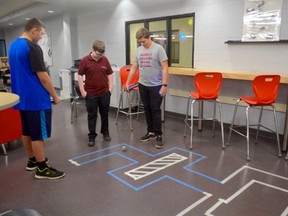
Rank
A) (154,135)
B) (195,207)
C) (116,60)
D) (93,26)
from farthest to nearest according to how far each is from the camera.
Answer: (93,26)
(116,60)
(154,135)
(195,207)

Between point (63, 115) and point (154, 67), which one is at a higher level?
point (154, 67)

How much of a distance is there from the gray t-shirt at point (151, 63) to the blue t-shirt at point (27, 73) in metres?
1.48

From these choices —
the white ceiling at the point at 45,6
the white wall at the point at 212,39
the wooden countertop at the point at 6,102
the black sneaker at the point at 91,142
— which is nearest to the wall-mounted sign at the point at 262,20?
the white wall at the point at 212,39

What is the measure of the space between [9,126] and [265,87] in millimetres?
3463

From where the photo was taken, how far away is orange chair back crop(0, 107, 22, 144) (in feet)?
11.1

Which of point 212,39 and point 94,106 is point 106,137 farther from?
point 212,39

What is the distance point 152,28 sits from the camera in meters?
5.78

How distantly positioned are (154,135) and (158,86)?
86 centimetres

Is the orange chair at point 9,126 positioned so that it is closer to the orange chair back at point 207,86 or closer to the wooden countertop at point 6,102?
the wooden countertop at point 6,102

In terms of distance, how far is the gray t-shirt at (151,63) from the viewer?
3.48 m

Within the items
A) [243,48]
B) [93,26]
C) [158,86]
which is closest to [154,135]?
[158,86]

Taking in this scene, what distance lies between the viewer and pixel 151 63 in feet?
11.6

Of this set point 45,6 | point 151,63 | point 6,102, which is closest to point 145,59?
point 151,63

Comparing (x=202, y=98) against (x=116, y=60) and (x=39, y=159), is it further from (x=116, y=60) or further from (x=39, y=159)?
(x=116, y=60)
